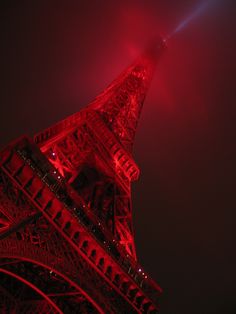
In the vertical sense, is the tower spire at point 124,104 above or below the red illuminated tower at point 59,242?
above

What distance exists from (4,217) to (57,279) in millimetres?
3453

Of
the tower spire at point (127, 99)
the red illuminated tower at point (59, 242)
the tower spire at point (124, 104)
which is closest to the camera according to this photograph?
the red illuminated tower at point (59, 242)

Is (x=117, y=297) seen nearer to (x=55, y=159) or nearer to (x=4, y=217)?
(x=4, y=217)

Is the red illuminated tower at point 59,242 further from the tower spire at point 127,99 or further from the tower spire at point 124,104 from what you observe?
the tower spire at point 127,99

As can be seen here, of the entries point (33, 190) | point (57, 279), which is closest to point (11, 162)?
point (33, 190)

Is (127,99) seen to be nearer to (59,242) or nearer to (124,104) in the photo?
(124,104)

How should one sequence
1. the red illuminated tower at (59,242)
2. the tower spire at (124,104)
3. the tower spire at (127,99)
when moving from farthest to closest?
the tower spire at (127,99), the tower spire at (124,104), the red illuminated tower at (59,242)

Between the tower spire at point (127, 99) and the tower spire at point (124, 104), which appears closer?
A: the tower spire at point (124, 104)

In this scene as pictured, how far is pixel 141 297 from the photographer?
1324 cm

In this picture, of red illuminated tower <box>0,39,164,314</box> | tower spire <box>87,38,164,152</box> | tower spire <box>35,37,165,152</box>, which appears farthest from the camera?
tower spire <box>87,38,164,152</box>

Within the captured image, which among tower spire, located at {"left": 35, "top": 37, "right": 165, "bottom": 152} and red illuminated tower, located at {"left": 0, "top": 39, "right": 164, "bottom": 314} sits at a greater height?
tower spire, located at {"left": 35, "top": 37, "right": 165, "bottom": 152}

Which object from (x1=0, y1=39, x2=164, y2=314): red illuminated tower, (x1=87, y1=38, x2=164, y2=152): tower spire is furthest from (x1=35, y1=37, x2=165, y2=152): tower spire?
(x1=0, y1=39, x2=164, y2=314): red illuminated tower

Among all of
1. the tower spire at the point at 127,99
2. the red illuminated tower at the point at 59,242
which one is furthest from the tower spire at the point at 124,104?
the red illuminated tower at the point at 59,242

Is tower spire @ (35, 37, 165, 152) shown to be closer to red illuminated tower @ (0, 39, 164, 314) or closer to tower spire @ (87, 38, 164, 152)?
tower spire @ (87, 38, 164, 152)
